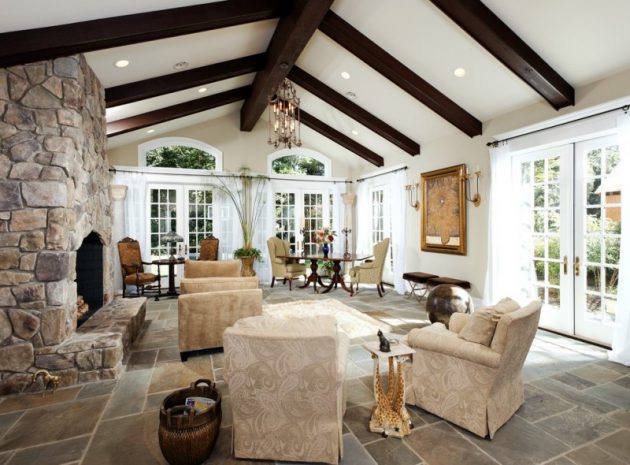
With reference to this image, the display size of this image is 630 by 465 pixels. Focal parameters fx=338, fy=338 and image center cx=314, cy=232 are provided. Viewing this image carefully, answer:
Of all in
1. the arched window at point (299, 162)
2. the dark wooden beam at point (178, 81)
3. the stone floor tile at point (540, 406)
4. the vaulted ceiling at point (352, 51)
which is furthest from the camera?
the arched window at point (299, 162)

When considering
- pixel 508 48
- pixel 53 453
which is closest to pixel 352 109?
pixel 508 48

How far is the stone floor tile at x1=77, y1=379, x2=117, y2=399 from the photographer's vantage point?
264 centimetres

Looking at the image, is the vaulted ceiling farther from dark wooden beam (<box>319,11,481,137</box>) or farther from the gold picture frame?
the gold picture frame

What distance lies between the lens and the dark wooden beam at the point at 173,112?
5457 mm

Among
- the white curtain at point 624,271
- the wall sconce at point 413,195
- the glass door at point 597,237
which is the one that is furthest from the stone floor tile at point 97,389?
the wall sconce at point 413,195

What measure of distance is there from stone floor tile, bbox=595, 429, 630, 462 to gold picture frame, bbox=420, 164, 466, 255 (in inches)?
126

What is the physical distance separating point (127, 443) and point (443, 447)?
1.89 metres

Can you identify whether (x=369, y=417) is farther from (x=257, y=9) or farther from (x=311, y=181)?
(x=311, y=181)

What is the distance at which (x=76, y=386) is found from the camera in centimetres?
278

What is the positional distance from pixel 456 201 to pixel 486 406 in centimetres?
377

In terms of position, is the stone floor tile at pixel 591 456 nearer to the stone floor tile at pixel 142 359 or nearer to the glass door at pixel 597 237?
the glass door at pixel 597 237

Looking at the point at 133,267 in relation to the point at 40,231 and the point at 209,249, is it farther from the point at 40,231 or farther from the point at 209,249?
the point at 40,231

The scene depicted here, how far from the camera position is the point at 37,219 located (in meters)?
2.78

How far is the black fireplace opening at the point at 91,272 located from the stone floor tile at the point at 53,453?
7.81ft
